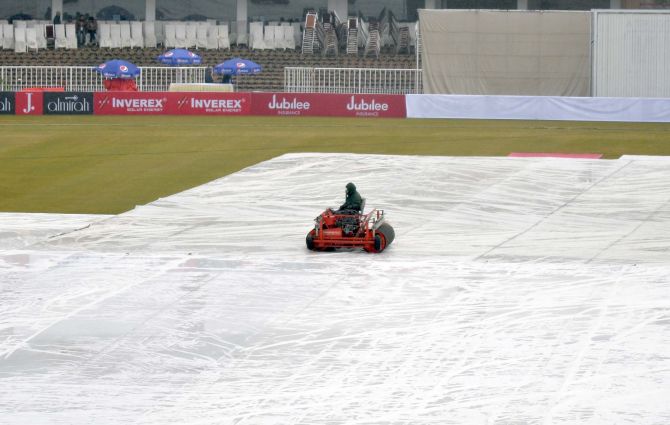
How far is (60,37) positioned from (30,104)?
16109 millimetres

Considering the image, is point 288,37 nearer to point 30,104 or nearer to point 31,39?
point 31,39

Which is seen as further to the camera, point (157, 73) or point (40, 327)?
point (157, 73)

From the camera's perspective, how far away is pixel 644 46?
181ft

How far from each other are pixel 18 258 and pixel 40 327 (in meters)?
5.17

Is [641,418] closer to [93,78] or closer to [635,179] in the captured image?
[635,179]

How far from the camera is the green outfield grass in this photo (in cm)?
3144

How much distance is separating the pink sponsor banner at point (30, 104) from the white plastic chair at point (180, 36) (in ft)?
56.3

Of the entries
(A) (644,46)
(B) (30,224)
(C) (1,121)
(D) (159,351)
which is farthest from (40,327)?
(A) (644,46)

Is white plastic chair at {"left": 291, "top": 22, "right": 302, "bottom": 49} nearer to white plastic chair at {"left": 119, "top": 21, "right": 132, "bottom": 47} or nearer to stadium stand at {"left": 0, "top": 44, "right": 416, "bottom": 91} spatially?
stadium stand at {"left": 0, "top": 44, "right": 416, "bottom": 91}

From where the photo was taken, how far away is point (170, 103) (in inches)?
2135

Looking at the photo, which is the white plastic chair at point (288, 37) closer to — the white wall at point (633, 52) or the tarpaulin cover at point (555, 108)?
the tarpaulin cover at point (555, 108)

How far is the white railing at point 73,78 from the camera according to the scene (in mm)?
60344

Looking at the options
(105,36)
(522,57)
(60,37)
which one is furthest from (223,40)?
(522,57)

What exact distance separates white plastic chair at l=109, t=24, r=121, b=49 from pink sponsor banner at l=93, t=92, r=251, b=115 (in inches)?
649
